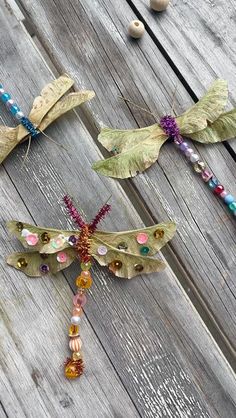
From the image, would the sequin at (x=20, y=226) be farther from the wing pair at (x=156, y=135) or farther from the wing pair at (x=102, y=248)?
the wing pair at (x=156, y=135)

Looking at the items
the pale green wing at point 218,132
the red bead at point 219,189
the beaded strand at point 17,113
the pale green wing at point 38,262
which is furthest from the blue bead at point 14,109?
the red bead at point 219,189

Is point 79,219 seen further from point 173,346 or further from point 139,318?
point 173,346

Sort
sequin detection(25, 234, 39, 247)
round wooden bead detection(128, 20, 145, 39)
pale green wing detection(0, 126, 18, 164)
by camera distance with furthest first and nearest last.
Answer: round wooden bead detection(128, 20, 145, 39)
pale green wing detection(0, 126, 18, 164)
sequin detection(25, 234, 39, 247)

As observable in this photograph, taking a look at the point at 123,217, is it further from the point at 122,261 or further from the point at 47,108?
the point at 47,108

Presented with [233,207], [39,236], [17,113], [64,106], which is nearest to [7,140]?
[17,113]

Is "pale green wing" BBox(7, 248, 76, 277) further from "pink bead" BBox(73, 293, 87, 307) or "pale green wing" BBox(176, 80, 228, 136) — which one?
"pale green wing" BBox(176, 80, 228, 136)

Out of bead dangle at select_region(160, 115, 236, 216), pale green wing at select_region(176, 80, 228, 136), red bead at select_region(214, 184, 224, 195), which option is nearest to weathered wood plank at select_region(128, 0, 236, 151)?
pale green wing at select_region(176, 80, 228, 136)

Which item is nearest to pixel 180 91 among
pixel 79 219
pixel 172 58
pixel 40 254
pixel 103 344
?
pixel 172 58
